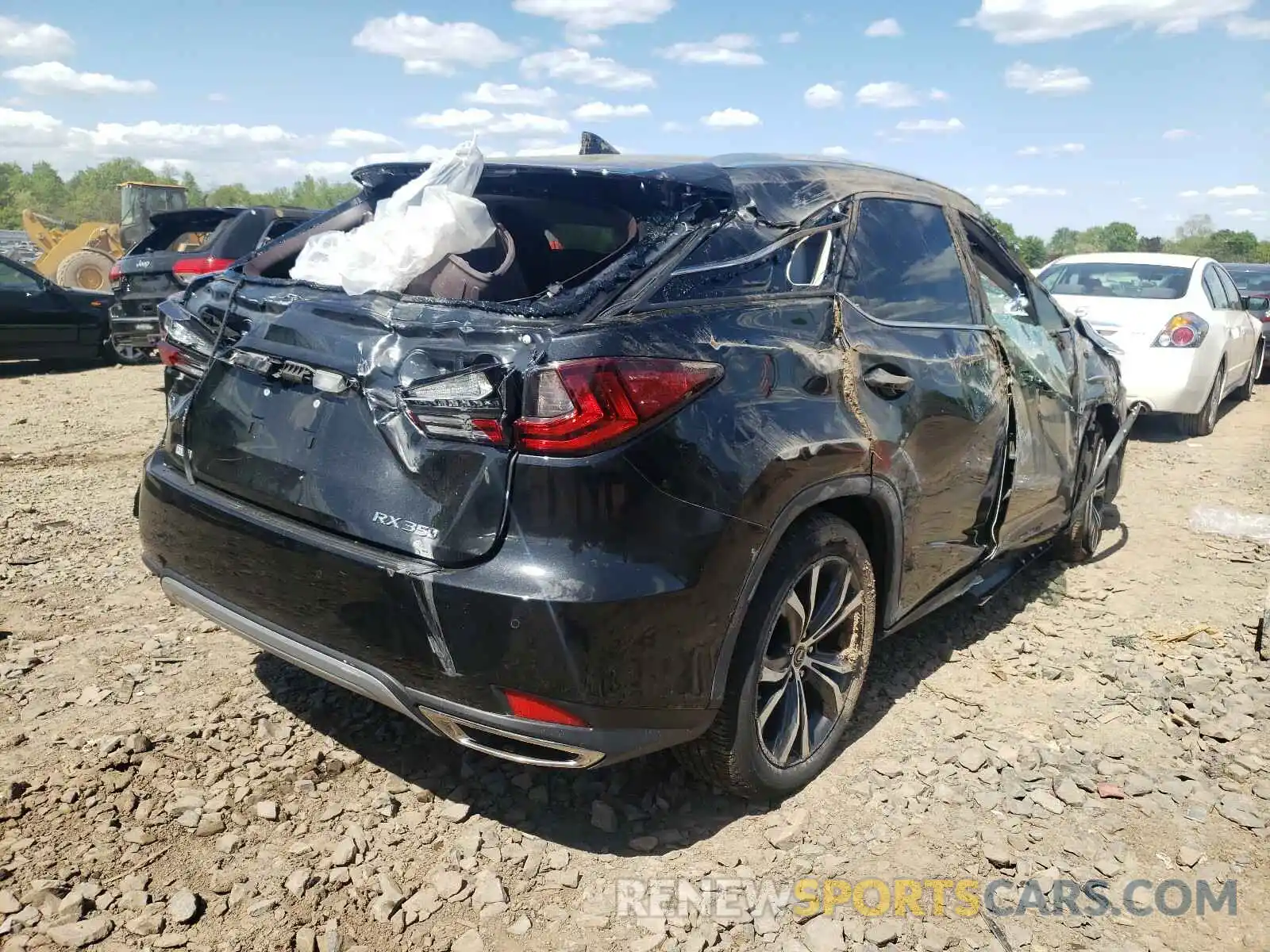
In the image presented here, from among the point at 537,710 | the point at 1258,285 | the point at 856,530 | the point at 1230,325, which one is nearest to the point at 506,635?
the point at 537,710

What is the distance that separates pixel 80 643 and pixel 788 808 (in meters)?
2.58

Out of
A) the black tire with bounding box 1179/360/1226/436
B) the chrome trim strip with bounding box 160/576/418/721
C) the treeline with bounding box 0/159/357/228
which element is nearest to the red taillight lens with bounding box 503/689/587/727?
the chrome trim strip with bounding box 160/576/418/721

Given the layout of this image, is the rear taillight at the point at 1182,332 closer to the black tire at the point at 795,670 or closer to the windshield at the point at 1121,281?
the windshield at the point at 1121,281

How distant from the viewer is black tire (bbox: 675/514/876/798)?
8.21ft

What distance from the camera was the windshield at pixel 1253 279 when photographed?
1316 centimetres

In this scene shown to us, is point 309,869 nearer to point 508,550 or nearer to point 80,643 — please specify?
point 508,550

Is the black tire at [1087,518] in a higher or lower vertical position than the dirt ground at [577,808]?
higher

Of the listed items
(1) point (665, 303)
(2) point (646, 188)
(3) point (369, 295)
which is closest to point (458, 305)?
(3) point (369, 295)

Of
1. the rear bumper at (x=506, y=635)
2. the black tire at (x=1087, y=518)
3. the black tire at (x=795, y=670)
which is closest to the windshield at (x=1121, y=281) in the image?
the black tire at (x=1087, y=518)

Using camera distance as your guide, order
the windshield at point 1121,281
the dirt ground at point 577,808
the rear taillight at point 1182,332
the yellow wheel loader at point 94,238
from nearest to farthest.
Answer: the dirt ground at point 577,808 < the rear taillight at point 1182,332 < the windshield at point 1121,281 < the yellow wheel loader at point 94,238

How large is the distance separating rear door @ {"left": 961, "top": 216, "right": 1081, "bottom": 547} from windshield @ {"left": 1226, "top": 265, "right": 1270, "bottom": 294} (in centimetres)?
1046

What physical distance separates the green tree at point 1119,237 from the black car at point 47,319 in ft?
191

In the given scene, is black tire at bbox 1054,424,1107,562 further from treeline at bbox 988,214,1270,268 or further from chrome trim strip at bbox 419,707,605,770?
treeline at bbox 988,214,1270,268

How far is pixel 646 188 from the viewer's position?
8.81 ft
